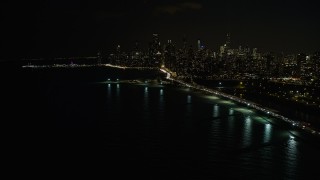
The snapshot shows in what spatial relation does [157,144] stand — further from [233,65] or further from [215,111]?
[233,65]

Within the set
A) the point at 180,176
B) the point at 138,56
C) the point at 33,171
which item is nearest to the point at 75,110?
the point at 33,171

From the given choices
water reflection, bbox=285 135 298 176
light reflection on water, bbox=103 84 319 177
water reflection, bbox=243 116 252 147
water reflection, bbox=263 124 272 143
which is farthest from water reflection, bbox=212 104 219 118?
water reflection, bbox=285 135 298 176

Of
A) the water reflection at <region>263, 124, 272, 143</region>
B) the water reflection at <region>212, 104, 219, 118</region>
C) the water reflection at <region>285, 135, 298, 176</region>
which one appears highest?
the water reflection at <region>212, 104, 219, 118</region>

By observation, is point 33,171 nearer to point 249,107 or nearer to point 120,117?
point 120,117

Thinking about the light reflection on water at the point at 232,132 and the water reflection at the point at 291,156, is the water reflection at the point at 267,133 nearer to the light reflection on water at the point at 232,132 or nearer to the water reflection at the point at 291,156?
the light reflection on water at the point at 232,132

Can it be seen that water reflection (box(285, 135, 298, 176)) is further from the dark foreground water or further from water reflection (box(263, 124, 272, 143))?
water reflection (box(263, 124, 272, 143))

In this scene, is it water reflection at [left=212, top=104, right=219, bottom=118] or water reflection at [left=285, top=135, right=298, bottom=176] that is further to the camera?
water reflection at [left=212, top=104, right=219, bottom=118]

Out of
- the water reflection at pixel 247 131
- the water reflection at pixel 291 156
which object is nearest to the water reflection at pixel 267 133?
the water reflection at pixel 247 131

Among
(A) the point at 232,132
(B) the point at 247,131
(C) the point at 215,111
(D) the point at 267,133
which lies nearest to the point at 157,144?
(A) the point at 232,132
